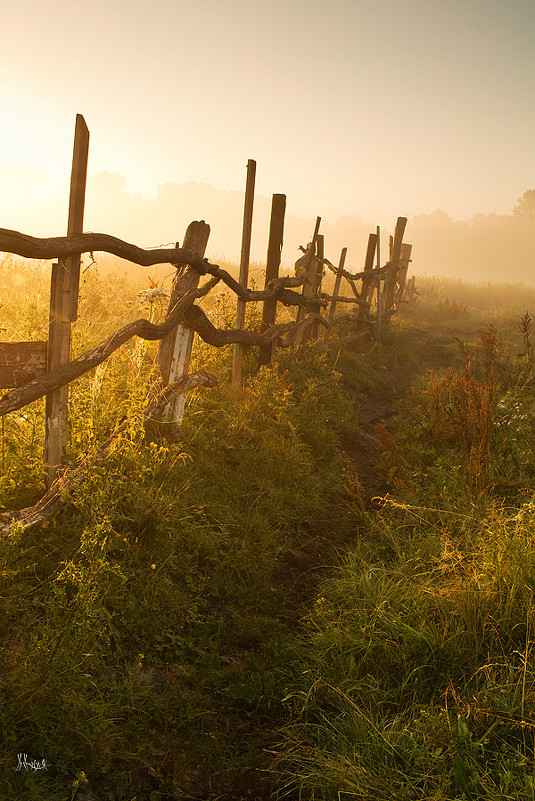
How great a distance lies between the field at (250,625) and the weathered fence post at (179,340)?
8.7 inches

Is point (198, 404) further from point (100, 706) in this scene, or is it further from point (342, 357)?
point (342, 357)

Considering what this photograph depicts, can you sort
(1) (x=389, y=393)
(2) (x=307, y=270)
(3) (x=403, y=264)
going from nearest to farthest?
(2) (x=307, y=270)
(1) (x=389, y=393)
(3) (x=403, y=264)

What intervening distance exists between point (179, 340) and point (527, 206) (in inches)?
3513

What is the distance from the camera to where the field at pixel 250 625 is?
1868 mm

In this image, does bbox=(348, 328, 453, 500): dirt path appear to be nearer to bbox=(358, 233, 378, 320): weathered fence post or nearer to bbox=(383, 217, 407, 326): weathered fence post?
bbox=(383, 217, 407, 326): weathered fence post

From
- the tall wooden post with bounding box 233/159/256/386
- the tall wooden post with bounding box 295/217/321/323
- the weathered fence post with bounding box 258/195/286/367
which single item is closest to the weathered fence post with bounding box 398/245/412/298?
the tall wooden post with bounding box 295/217/321/323

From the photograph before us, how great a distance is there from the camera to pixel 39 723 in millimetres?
1834

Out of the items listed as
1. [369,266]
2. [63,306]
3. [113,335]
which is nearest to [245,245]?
[113,335]

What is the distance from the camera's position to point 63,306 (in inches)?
112

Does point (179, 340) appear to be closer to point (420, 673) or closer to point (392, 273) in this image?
point (420, 673)

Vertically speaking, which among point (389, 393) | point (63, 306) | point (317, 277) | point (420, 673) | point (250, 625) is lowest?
point (250, 625)

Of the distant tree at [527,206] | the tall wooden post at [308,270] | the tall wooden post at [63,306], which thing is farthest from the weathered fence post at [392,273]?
the distant tree at [527,206]

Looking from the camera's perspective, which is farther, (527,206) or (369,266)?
(527,206)

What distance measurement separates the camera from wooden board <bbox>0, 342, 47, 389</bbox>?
2664 mm
